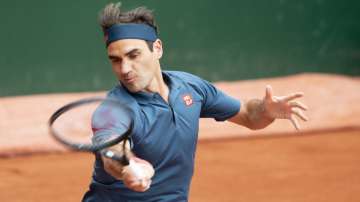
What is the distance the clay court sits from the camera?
6.68 meters

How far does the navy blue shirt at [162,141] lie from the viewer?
379 centimetres

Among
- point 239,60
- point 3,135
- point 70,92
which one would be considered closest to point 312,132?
point 239,60

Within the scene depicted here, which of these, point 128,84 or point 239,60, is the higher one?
point 128,84

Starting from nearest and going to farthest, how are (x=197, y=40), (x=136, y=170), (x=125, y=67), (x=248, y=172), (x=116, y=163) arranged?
1. (x=136, y=170)
2. (x=116, y=163)
3. (x=125, y=67)
4. (x=248, y=172)
5. (x=197, y=40)

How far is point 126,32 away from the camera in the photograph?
3803mm

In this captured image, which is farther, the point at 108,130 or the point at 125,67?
the point at 125,67

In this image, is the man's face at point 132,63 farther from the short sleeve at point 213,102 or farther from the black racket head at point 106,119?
the short sleeve at point 213,102

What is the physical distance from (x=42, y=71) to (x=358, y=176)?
3813 millimetres

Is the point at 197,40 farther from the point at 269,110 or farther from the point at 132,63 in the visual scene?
the point at 132,63

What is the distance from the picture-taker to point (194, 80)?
4.26 metres

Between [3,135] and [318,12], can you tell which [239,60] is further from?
[3,135]

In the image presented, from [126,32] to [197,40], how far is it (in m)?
5.81

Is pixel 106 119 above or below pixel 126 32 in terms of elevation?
below

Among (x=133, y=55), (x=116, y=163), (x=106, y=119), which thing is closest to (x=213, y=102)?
(x=133, y=55)
